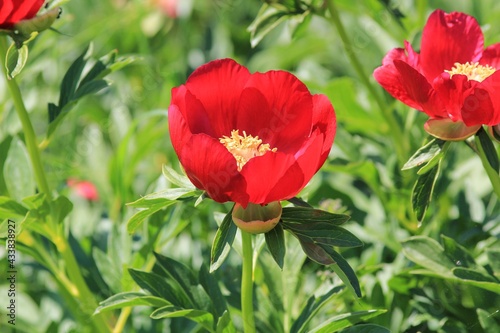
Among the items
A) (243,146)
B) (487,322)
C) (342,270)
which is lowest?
(487,322)

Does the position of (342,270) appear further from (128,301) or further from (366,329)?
(128,301)

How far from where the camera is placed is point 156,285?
3.49 feet

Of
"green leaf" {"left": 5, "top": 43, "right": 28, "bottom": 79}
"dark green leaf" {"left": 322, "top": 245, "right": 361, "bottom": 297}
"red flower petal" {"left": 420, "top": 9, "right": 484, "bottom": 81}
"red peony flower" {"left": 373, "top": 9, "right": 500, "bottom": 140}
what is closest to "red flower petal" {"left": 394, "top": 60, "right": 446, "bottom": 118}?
"red peony flower" {"left": 373, "top": 9, "right": 500, "bottom": 140}

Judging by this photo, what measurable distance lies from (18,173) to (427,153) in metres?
0.66

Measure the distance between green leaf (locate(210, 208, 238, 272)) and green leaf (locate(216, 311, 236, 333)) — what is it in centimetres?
13

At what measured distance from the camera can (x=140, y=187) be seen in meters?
1.88

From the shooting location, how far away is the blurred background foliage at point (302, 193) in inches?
49.8

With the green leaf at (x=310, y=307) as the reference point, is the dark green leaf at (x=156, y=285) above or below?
above

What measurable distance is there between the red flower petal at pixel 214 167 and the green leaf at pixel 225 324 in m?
0.20

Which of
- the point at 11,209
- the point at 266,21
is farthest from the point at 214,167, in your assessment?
the point at 266,21

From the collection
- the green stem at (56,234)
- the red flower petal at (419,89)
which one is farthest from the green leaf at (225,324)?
the red flower petal at (419,89)

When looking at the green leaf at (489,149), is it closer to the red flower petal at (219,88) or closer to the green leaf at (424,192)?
the green leaf at (424,192)

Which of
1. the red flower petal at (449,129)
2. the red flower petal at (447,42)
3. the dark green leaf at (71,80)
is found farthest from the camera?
the dark green leaf at (71,80)

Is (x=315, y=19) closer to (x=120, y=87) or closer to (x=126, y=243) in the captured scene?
(x=120, y=87)
